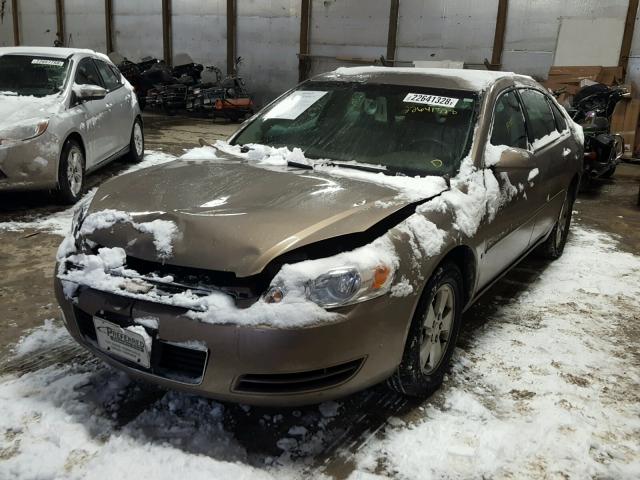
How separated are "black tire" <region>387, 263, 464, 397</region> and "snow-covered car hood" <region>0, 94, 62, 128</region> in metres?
4.34

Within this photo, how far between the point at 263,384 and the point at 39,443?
0.93 meters

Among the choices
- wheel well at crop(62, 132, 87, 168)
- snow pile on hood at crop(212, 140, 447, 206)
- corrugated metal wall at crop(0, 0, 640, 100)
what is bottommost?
wheel well at crop(62, 132, 87, 168)

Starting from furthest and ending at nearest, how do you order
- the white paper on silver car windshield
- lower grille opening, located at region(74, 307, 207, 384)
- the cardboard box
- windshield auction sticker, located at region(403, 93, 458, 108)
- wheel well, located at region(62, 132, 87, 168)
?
1. the cardboard box
2. wheel well, located at region(62, 132, 87, 168)
3. the white paper on silver car windshield
4. windshield auction sticker, located at region(403, 93, 458, 108)
5. lower grille opening, located at region(74, 307, 207, 384)

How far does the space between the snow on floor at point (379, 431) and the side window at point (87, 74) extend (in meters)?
4.34

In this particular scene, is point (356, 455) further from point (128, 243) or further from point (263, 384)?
point (128, 243)

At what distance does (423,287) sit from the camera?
2387 millimetres

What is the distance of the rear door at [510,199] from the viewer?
3082mm

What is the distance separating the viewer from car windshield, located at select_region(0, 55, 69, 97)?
590 centimetres

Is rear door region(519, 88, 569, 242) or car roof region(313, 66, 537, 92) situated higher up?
car roof region(313, 66, 537, 92)

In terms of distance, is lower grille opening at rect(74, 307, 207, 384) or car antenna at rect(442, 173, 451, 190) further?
car antenna at rect(442, 173, 451, 190)

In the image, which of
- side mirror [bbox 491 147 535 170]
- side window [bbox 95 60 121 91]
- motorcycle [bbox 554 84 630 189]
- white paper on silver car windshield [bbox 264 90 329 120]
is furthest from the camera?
motorcycle [bbox 554 84 630 189]

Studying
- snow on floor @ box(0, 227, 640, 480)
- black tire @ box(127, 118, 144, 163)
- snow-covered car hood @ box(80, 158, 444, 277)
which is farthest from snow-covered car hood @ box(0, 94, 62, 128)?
snow on floor @ box(0, 227, 640, 480)

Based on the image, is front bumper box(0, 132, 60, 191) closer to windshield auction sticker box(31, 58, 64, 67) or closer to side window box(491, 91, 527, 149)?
windshield auction sticker box(31, 58, 64, 67)

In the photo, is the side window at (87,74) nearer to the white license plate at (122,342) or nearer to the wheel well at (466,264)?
the white license plate at (122,342)
